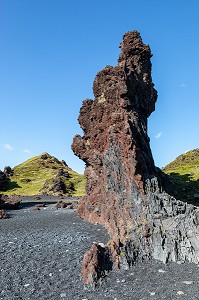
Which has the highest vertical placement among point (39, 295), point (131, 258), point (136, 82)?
point (136, 82)

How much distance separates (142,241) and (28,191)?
317 ft

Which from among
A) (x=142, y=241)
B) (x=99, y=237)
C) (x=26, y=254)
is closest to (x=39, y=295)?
(x=26, y=254)

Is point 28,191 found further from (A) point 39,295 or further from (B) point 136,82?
(A) point 39,295

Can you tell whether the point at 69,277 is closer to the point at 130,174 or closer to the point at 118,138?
the point at 130,174

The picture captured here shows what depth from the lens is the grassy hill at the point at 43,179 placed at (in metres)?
112

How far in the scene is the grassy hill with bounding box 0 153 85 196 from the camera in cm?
11181

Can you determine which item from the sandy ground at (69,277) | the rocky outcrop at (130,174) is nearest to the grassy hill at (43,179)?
the rocky outcrop at (130,174)

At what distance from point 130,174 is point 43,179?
109 m

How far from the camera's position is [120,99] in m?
35.9

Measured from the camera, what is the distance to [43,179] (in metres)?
135

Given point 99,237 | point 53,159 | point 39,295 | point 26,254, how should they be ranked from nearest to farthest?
point 39,295 → point 26,254 → point 99,237 → point 53,159

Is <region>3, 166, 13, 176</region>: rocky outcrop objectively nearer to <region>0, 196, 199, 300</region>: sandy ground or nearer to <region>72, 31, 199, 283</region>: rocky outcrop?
<region>72, 31, 199, 283</region>: rocky outcrop

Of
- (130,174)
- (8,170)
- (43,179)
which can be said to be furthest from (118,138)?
(8,170)

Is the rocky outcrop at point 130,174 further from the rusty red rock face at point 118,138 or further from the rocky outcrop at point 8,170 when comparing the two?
the rocky outcrop at point 8,170
